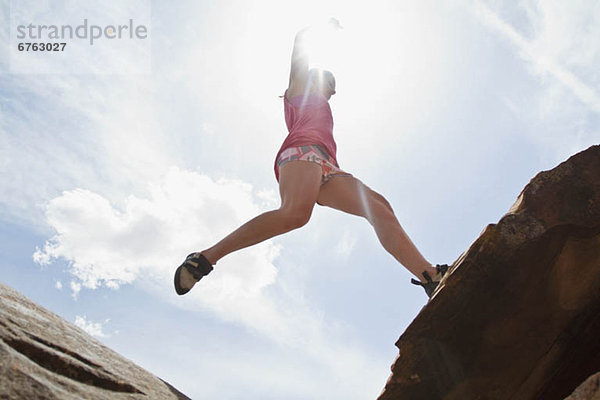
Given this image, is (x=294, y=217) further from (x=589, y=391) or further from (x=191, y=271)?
(x=589, y=391)

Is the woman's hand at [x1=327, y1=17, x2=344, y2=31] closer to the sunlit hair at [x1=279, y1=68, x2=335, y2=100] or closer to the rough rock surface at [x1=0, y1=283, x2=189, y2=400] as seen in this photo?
the sunlit hair at [x1=279, y1=68, x2=335, y2=100]

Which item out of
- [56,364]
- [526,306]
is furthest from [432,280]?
[56,364]

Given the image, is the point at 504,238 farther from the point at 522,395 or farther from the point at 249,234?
the point at 249,234

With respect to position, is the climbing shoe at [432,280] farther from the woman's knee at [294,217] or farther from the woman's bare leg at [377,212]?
the woman's knee at [294,217]

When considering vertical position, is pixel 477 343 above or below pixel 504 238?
below

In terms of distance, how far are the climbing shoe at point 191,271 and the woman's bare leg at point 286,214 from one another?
0.18 feet

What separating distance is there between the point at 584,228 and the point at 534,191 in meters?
0.25

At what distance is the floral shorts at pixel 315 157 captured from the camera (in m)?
3.80

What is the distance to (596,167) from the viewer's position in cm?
210

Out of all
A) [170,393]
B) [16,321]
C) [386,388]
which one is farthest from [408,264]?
[16,321]

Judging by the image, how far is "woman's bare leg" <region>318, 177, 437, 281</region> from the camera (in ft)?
11.0

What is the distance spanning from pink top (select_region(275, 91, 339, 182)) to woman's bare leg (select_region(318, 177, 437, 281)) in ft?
0.96

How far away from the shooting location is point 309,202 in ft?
12.0

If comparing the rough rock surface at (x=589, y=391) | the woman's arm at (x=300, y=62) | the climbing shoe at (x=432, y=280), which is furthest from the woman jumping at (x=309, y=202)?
the rough rock surface at (x=589, y=391)
